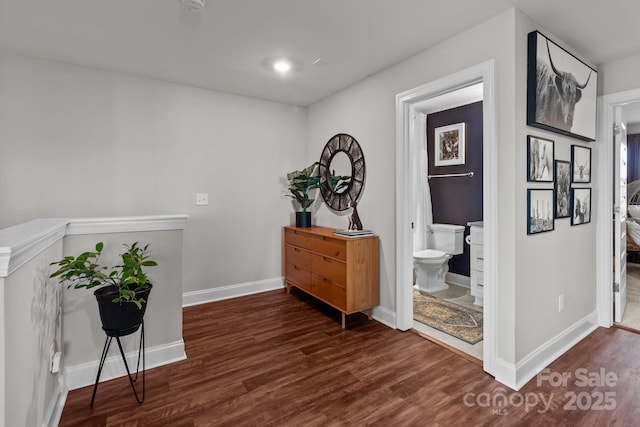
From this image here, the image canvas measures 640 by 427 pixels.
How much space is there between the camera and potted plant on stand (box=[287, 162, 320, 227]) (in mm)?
3711

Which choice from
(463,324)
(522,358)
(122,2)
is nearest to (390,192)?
(463,324)

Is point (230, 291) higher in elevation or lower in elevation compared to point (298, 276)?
lower

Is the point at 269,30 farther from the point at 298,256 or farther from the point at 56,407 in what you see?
the point at 56,407

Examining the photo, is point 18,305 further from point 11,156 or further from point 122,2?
point 11,156

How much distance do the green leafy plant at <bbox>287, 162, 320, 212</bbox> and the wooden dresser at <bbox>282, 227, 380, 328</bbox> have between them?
555mm

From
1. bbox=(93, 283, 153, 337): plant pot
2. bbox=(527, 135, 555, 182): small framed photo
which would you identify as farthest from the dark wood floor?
bbox=(527, 135, 555, 182): small framed photo

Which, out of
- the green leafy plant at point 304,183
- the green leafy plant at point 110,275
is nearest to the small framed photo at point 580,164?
the green leafy plant at point 304,183

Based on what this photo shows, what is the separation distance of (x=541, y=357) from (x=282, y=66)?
3.01 meters

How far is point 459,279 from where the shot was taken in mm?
4074

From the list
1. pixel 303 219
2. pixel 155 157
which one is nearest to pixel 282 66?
pixel 155 157

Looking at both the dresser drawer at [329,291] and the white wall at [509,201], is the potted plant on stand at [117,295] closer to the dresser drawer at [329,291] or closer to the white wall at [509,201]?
the dresser drawer at [329,291]

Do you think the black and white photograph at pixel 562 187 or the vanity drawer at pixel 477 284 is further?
the vanity drawer at pixel 477 284

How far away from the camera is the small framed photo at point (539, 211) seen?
6.81ft

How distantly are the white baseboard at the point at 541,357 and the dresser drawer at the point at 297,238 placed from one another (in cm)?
195
